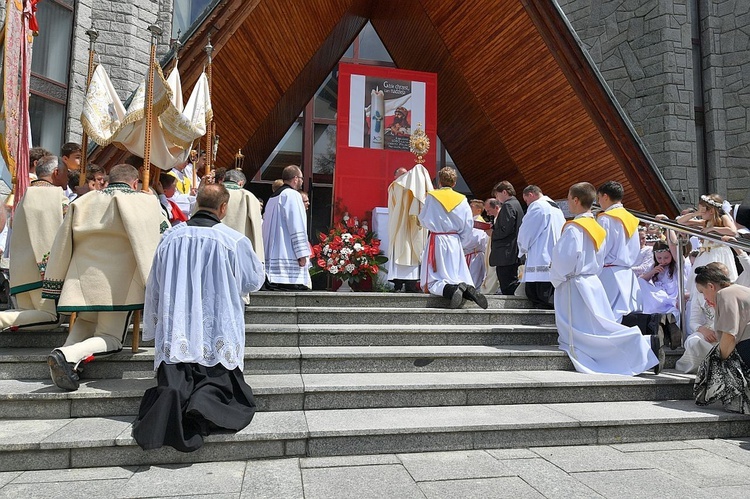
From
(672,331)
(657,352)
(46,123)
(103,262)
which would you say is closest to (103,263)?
(103,262)

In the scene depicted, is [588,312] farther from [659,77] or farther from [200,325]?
[659,77]

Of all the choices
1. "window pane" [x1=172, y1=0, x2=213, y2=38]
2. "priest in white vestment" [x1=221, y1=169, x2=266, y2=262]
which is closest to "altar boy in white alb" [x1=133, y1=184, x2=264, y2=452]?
"priest in white vestment" [x1=221, y1=169, x2=266, y2=262]

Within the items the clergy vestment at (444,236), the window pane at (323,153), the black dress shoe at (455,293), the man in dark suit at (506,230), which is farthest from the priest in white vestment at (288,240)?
the window pane at (323,153)

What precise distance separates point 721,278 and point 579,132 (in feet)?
19.9

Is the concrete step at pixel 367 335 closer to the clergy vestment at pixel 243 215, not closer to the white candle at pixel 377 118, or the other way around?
the clergy vestment at pixel 243 215

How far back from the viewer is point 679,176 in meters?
13.1

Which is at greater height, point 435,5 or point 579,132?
point 435,5

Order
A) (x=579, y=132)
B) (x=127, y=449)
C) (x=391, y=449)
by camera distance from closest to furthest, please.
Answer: (x=127, y=449)
(x=391, y=449)
(x=579, y=132)

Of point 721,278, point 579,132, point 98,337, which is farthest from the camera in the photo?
point 579,132

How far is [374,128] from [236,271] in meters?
6.94

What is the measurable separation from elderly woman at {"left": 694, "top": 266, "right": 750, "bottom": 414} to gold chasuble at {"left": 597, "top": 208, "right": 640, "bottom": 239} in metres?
1.35

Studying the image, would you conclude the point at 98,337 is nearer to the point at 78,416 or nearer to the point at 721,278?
the point at 78,416

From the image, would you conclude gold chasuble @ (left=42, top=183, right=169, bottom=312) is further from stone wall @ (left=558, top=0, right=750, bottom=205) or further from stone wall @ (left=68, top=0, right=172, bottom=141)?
stone wall @ (left=558, top=0, right=750, bottom=205)

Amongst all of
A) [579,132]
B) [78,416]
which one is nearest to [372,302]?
[78,416]
